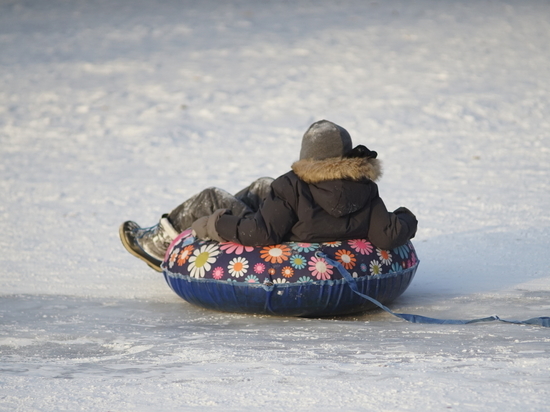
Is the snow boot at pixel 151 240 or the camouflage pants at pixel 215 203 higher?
the camouflage pants at pixel 215 203

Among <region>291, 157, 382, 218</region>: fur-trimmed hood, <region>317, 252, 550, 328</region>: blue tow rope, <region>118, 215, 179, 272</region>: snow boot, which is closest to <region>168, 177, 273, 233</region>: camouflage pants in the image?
<region>118, 215, 179, 272</region>: snow boot

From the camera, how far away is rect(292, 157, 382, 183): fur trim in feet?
17.1

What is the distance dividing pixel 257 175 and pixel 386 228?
6.19m

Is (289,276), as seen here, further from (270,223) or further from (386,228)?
(386,228)

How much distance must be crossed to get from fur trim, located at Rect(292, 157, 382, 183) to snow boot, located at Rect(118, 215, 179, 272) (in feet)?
4.25

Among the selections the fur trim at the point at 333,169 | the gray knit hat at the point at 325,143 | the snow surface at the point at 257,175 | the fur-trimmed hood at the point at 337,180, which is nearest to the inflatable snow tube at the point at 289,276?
the snow surface at the point at 257,175

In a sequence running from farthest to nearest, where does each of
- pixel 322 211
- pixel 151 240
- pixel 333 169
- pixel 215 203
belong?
pixel 151 240 → pixel 215 203 → pixel 322 211 → pixel 333 169

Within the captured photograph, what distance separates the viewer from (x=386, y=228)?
5383mm

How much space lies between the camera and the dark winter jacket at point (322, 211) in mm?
5230

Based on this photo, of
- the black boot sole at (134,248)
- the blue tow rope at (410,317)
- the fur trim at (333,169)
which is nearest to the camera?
the blue tow rope at (410,317)

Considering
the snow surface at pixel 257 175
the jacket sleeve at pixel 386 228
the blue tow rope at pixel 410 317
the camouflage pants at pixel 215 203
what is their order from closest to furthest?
the snow surface at pixel 257 175, the blue tow rope at pixel 410 317, the jacket sleeve at pixel 386 228, the camouflage pants at pixel 215 203

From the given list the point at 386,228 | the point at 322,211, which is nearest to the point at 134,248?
the point at 322,211

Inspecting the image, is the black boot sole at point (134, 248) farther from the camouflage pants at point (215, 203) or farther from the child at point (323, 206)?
the child at point (323, 206)

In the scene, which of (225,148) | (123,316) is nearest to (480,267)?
(123,316)
